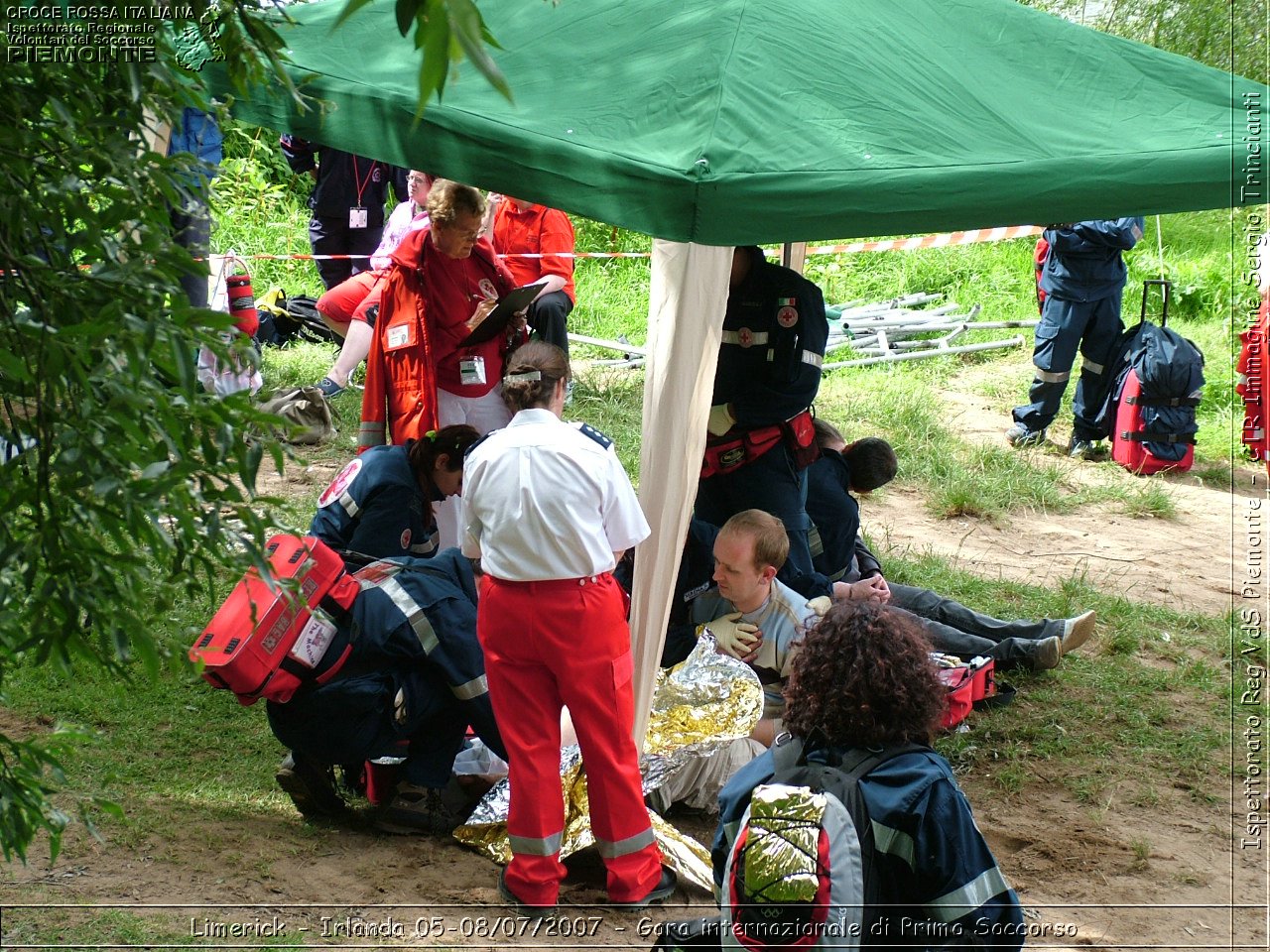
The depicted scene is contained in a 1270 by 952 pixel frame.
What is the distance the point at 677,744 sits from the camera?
4.34 metres

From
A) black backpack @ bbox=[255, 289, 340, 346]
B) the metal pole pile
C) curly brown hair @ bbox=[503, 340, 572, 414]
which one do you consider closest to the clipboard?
curly brown hair @ bbox=[503, 340, 572, 414]

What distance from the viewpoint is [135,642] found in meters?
1.88

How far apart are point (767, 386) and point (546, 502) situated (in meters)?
1.67

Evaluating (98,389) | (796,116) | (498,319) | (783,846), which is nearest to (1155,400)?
(498,319)

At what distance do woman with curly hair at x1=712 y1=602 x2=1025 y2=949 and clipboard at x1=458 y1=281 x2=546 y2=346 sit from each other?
313cm

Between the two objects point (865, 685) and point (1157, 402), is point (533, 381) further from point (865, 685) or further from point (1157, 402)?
point (1157, 402)

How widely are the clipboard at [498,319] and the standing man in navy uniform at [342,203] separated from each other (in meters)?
4.13

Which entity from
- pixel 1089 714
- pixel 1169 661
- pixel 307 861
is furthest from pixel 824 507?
pixel 307 861

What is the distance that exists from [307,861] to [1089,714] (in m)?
3.09

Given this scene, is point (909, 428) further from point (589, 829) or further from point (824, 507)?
point (589, 829)

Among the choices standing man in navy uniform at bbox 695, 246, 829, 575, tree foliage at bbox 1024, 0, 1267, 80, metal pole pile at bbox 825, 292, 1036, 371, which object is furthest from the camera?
tree foliage at bbox 1024, 0, 1267, 80

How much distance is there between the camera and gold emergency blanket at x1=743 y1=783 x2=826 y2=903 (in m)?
2.20

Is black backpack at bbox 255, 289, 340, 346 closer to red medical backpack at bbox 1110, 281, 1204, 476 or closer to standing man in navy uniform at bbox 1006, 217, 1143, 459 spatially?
standing man in navy uniform at bbox 1006, 217, 1143, 459

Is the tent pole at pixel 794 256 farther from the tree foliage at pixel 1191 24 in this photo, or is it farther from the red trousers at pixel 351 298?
the tree foliage at pixel 1191 24
